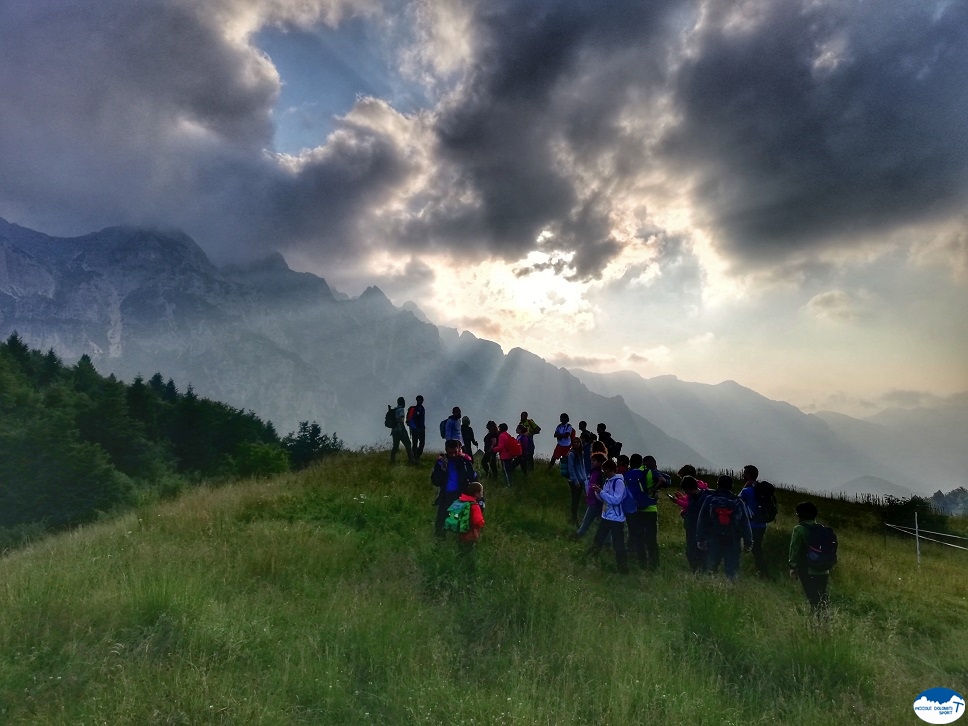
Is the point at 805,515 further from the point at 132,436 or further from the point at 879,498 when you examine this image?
the point at 132,436

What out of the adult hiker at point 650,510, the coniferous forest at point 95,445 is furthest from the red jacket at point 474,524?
the coniferous forest at point 95,445

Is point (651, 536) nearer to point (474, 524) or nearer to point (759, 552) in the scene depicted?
point (759, 552)

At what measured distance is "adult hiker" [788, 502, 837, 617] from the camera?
7941 millimetres

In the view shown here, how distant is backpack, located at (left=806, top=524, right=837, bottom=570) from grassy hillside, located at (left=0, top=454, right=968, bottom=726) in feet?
2.67

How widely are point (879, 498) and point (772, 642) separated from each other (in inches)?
1205

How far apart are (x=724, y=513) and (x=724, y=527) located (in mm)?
255

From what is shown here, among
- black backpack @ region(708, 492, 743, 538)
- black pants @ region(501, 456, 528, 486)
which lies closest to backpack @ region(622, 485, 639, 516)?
black backpack @ region(708, 492, 743, 538)

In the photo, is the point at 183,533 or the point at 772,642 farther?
the point at 183,533

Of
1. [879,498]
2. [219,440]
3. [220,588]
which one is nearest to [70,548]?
[220,588]

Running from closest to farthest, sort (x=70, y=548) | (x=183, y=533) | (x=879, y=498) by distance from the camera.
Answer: (x=70, y=548), (x=183, y=533), (x=879, y=498)

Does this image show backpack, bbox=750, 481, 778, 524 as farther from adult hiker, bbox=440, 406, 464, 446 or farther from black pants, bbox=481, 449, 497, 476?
adult hiker, bbox=440, 406, 464, 446

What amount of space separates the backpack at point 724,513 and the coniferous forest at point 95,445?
13.6 m

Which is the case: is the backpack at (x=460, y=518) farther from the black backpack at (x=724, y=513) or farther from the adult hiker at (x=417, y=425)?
the adult hiker at (x=417, y=425)

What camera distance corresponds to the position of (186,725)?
13.8 ft
